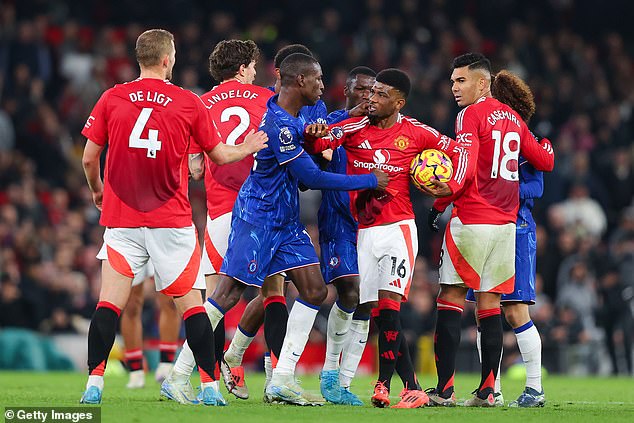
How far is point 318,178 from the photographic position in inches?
353

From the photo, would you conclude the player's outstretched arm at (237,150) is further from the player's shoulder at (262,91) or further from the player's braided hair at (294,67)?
the player's shoulder at (262,91)

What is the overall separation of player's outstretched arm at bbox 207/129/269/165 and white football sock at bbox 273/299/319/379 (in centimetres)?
125

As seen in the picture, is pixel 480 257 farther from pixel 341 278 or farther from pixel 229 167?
pixel 229 167

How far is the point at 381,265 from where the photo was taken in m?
9.38

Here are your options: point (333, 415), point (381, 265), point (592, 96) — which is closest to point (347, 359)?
point (381, 265)

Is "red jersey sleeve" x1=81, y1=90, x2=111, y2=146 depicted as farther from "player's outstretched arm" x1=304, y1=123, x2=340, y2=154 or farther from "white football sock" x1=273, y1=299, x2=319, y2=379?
"white football sock" x1=273, y1=299, x2=319, y2=379

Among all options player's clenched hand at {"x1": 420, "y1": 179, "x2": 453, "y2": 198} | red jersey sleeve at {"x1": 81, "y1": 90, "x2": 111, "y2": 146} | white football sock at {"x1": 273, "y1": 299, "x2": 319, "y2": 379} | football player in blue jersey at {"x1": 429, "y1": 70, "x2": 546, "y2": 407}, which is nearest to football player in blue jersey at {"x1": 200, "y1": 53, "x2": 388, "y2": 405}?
white football sock at {"x1": 273, "y1": 299, "x2": 319, "y2": 379}

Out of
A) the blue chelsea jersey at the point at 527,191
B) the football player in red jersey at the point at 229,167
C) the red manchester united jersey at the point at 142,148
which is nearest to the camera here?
the red manchester united jersey at the point at 142,148

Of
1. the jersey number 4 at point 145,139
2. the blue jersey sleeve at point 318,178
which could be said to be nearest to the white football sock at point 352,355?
the blue jersey sleeve at point 318,178

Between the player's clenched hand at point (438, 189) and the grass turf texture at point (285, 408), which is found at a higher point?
the player's clenched hand at point (438, 189)

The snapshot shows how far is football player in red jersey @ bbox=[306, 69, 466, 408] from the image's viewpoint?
30.5 ft

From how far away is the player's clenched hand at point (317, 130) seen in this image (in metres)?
9.03

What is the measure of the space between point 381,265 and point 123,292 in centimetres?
208

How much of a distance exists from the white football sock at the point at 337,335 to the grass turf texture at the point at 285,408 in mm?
480
